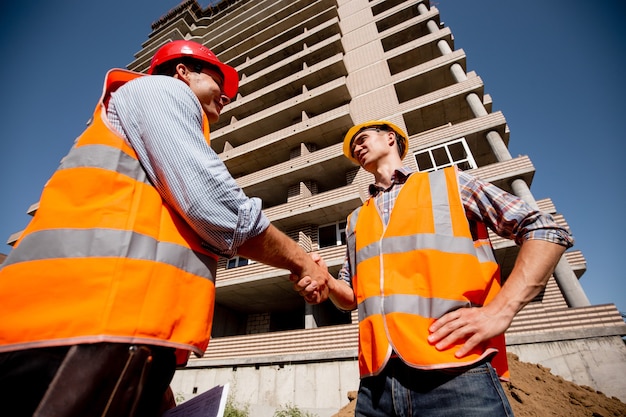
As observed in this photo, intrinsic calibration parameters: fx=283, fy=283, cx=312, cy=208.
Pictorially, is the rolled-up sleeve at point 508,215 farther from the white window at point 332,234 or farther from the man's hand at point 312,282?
the white window at point 332,234

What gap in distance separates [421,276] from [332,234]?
12865 millimetres

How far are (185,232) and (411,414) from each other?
1.19 metres

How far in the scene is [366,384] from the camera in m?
1.49

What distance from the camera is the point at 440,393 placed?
1.17m

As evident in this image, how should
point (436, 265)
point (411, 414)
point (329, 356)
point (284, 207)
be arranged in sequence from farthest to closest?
point (284, 207)
point (329, 356)
point (436, 265)
point (411, 414)

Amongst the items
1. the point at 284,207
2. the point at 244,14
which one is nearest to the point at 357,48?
the point at 284,207

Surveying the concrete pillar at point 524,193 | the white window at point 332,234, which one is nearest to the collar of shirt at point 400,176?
the concrete pillar at point 524,193

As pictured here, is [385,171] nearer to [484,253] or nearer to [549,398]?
[484,253]

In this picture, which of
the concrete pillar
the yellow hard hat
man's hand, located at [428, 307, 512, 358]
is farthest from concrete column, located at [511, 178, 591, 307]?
man's hand, located at [428, 307, 512, 358]

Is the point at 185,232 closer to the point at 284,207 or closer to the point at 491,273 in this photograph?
the point at 491,273

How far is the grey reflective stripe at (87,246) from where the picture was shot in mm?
767

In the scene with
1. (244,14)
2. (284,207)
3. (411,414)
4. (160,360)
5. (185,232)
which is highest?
(244,14)

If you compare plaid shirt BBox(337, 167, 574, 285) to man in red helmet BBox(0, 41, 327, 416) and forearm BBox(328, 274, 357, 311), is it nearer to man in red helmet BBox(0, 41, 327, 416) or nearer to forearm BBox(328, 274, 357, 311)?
forearm BBox(328, 274, 357, 311)

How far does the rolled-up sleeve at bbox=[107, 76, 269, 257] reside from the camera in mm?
931
